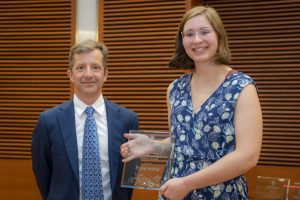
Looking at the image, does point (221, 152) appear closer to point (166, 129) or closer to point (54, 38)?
point (166, 129)

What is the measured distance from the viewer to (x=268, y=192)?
3771mm


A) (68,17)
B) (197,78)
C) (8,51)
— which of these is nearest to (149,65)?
(68,17)

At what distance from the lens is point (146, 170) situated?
2180mm

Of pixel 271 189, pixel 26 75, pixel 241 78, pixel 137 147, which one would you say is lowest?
pixel 271 189

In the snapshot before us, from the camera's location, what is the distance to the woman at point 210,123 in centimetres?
181

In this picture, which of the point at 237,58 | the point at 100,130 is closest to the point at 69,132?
the point at 100,130

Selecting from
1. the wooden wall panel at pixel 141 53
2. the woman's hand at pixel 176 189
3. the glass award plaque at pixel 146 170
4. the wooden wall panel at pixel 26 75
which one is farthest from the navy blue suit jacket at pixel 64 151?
the wooden wall panel at pixel 26 75

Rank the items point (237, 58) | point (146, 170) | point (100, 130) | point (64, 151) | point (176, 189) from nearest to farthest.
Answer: point (176, 189) → point (146, 170) → point (64, 151) → point (100, 130) → point (237, 58)

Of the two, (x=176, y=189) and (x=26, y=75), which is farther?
(x=26, y=75)

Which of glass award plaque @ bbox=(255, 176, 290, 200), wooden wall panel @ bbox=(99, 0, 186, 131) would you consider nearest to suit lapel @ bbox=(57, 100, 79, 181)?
glass award plaque @ bbox=(255, 176, 290, 200)

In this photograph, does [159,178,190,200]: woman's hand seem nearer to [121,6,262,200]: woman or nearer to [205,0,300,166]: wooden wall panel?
[121,6,262,200]: woman

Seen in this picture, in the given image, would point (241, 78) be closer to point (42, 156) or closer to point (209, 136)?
point (209, 136)

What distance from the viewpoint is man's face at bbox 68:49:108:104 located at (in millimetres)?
2467

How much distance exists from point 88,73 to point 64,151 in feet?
1.45
